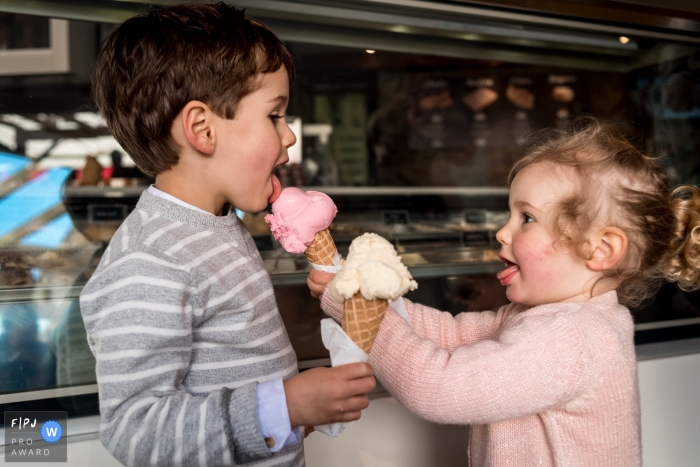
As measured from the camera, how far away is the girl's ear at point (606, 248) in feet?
3.42

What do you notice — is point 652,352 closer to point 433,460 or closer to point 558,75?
point 433,460

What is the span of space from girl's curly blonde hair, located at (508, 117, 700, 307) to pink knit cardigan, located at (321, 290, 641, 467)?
0.40ft

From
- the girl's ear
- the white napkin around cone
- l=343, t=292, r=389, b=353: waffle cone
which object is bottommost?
the white napkin around cone

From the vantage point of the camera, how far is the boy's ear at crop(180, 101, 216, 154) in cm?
100

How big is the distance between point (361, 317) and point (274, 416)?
211mm

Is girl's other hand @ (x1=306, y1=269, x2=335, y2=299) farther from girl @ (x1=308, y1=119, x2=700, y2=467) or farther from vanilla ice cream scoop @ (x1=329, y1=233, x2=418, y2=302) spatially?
vanilla ice cream scoop @ (x1=329, y1=233, x2=418, y2=302)

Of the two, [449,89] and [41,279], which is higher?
[449,89]

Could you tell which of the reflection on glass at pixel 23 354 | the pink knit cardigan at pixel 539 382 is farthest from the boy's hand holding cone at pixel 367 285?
the reflection on glass at pixel 23 354

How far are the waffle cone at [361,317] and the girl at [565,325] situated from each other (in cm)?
11

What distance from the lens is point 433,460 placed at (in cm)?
153

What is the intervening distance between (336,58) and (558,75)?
1.22 m

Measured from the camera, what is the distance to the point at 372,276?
0.88 meters

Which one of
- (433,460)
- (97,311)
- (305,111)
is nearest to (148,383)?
(97,311)

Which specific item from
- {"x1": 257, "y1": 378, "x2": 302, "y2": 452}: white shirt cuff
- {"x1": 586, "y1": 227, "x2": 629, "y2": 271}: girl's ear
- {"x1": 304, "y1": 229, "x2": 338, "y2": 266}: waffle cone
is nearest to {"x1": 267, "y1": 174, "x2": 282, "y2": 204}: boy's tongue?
{"x1": 304, "y1": 229, "x2": 338, "y2": 266}: waffle cone
